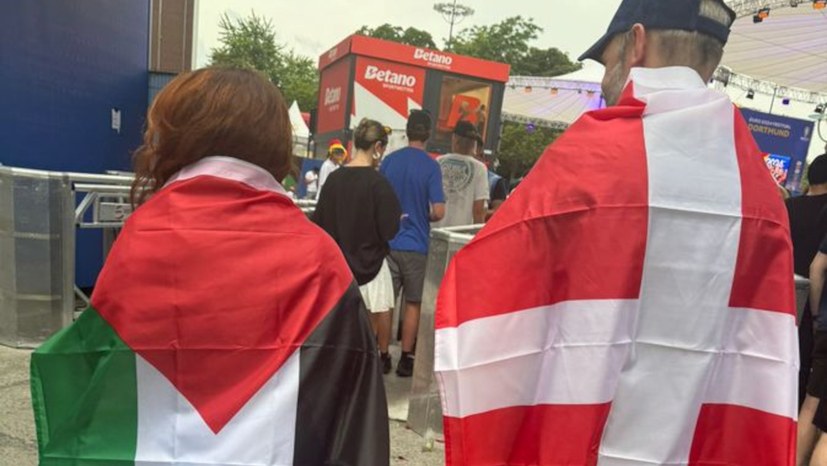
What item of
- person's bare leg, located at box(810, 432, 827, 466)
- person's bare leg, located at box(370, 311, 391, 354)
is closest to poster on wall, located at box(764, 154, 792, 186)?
person's bare leg, located at box(370, 311, 391, 354)

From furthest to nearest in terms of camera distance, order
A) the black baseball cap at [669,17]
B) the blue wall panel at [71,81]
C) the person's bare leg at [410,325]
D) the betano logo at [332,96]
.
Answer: the betano logo at [332,96]
the blue wall panel at [71,81]
the person's bare leg at [410,325]
the black baseball cap at [669,17]

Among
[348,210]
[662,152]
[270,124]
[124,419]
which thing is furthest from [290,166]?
[348,210]

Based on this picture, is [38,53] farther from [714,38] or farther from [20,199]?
[714,38]

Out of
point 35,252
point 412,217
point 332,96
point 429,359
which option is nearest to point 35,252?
point 35,252

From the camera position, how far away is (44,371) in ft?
4.89

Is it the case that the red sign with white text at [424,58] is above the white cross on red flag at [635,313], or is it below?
above

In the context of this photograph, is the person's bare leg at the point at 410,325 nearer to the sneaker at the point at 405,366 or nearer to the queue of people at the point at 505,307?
the sneaker at the point at 405,366

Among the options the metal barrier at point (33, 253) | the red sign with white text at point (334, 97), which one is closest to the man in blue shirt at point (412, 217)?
the metal barrier at point (33, 253)

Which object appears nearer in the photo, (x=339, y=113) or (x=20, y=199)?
(x=20, y=199)

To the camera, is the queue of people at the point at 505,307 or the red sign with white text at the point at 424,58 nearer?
the queue of people at the point at 505,307

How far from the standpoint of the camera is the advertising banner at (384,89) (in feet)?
37.4

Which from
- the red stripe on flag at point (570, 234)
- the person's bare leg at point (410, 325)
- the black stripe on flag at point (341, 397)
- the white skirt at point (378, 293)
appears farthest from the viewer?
the person's bare leg at point (410, 325)

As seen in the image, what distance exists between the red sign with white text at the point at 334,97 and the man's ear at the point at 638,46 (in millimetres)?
10481

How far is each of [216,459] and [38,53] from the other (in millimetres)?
5923
